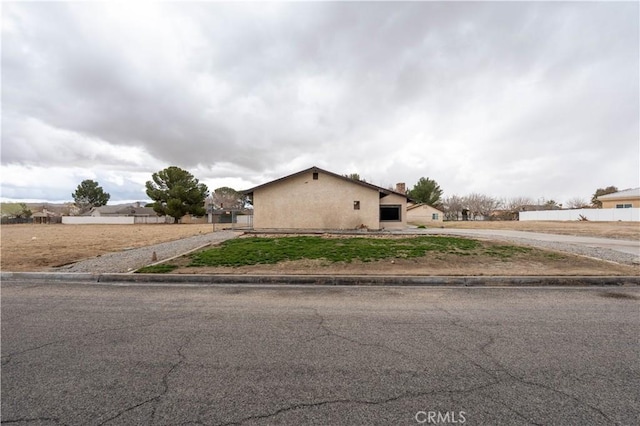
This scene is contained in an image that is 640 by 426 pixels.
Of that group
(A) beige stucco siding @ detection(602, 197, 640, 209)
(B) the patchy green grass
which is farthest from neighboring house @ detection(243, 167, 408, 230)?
(A) beige stucco siding @ detection(602, 197, 640, 209)

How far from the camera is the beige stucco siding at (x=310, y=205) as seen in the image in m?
22.4

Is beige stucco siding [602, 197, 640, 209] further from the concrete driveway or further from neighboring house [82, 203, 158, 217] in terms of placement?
neighboring house [82, 203, 158, 217]

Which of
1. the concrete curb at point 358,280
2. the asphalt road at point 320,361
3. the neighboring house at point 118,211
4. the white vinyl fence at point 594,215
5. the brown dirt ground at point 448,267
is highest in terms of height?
the neighboring house at point 118,211

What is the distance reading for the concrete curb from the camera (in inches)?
273

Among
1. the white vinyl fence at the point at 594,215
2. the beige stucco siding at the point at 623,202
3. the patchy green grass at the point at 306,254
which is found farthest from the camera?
the beige stucco siding at the point at 623,202

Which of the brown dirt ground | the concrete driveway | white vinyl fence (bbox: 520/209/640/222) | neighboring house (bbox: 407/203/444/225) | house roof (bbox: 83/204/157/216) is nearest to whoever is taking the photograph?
the brown dirt ground

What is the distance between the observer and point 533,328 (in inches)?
165

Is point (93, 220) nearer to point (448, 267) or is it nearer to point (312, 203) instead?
point (312, 203)

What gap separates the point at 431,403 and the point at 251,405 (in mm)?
1555

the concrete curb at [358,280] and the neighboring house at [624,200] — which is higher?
the neighboring house at [624,200]

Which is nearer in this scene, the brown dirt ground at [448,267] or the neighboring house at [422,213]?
the brown dirt ground at [448,267]

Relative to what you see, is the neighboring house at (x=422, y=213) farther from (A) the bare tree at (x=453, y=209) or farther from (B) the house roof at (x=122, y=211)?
(B) the house roof at (x=122, y=211)

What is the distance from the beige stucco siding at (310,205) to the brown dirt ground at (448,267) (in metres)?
12.9

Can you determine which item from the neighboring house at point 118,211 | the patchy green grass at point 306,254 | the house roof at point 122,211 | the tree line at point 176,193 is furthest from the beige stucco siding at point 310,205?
the house roof at point 122,211
